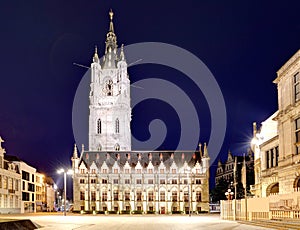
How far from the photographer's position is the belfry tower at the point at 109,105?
13412 centimetres

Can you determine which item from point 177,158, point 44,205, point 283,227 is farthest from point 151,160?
point 283,227

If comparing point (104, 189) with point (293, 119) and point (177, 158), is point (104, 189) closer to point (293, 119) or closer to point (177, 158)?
point (177, 158)

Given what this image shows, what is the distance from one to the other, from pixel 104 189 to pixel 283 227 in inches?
3475

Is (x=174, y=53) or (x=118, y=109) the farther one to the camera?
(x=118, y=109)

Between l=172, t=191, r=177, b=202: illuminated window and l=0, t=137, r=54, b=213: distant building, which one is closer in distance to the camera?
l=0, t=137, r=54, b=213: distant building

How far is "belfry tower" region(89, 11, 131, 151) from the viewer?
134 m

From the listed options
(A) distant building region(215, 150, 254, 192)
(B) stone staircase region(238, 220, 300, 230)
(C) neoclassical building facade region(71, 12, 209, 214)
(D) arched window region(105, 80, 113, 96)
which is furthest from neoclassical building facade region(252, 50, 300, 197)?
(D) arched window region(105, 80, 113, 96)

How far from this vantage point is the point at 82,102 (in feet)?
503

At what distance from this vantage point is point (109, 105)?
139125mm

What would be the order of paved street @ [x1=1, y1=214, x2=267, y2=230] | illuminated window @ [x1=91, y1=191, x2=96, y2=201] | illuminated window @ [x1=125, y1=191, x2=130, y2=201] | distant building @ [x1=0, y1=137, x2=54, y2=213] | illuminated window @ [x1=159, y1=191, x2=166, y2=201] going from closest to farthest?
paved street @ [x1=1, y1=214, x2=267, y2=230] → distant building @ [x1=0, y1=137, x2=54, y2=213] → illuminated window @ [x1=91, y1=191, x2=96, y2=201] → illuminated window @ [x1=125, y1=191, x2=130, y2=201] → illuminated window @ [x1=159, y1=191, x2=166, y2=201]

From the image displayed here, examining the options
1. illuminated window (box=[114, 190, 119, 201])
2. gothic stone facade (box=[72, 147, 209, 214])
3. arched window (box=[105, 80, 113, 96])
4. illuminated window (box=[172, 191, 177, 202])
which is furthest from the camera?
arched window (box=[105, 80, 113, 96])

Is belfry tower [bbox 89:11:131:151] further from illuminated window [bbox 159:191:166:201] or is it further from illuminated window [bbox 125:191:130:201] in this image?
illuminated window [bbox 159:191:166:201]

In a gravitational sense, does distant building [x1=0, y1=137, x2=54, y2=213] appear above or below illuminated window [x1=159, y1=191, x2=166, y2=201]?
above

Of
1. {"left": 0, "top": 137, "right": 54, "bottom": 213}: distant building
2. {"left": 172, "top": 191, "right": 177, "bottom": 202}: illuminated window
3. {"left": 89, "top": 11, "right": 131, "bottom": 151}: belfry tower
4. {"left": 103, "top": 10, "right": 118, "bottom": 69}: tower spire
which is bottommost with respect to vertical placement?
{"left": 172, "top": 191, "right": 177, "bottom": 202}: illuminated window
